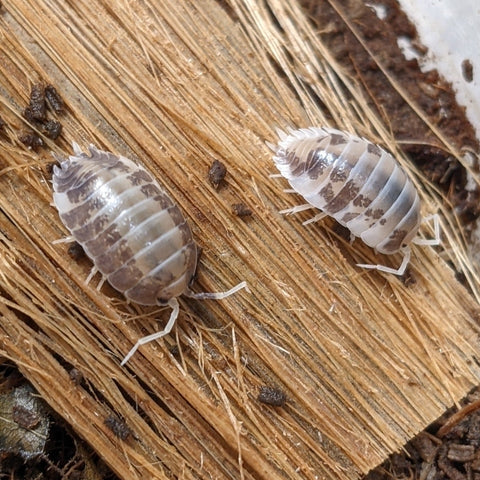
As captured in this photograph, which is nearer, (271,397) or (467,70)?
(271,397)

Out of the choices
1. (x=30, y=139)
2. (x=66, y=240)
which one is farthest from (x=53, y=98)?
(x=66, y=240)

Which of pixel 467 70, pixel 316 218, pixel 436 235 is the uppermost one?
pixel 316 218

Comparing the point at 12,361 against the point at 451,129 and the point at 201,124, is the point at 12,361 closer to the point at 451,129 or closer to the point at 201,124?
the point at 201,124

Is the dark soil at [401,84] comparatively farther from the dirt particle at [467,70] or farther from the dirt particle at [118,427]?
the dirt particle at [118,427]

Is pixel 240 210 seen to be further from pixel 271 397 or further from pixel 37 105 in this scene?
pixel 37 105

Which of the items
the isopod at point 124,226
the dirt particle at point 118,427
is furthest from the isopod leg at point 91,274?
the dirt particle at point 118,427

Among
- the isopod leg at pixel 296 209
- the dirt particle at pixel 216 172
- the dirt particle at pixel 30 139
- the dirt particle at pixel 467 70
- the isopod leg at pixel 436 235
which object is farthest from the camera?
the dirt particle at pixel 467 70
